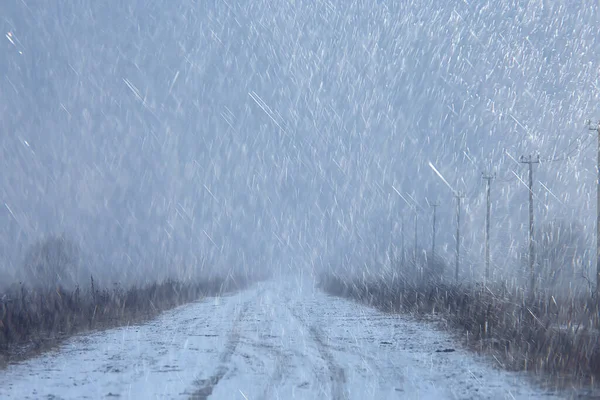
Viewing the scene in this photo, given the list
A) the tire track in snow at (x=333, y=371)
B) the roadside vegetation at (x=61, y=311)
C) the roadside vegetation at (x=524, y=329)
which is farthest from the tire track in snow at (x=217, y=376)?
the roadside vegetation at (x=524, y=329)

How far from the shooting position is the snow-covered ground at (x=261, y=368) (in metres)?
9.37

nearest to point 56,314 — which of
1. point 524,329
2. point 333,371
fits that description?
point 333,371

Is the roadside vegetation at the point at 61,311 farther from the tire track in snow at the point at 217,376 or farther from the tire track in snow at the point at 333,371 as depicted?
the tire track in snow at the point at 333,371

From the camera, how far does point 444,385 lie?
400 inches

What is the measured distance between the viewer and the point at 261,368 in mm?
11312

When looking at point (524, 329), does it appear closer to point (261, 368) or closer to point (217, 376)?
point (261, 368)

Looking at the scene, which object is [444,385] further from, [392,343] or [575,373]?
[392,343]

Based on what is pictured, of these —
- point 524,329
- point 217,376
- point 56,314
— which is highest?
point 524,329

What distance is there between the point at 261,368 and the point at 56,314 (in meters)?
9.17

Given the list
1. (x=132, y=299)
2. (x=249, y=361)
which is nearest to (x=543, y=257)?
(x=132, y=299)

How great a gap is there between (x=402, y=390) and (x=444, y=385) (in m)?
0.82

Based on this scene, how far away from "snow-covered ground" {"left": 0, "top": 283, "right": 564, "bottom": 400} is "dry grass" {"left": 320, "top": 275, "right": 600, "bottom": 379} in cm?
65

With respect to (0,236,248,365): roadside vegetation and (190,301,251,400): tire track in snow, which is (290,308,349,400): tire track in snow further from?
(0,236,248,365): roadside vegetation

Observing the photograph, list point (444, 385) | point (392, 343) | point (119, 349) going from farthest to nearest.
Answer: point (392, 343) < point (119, 349) < point (444, 385)
